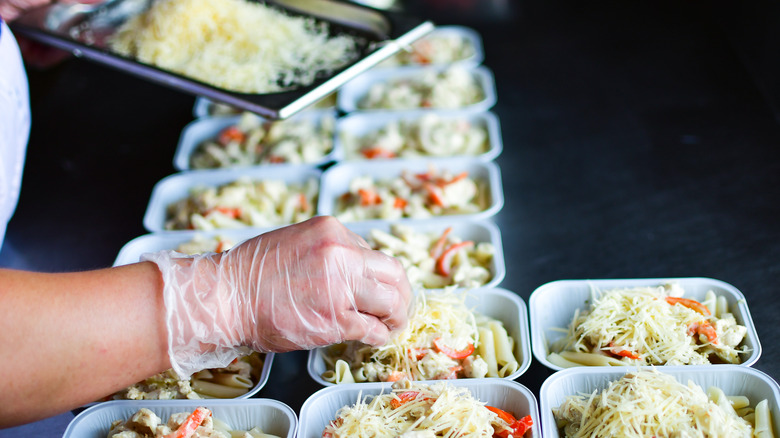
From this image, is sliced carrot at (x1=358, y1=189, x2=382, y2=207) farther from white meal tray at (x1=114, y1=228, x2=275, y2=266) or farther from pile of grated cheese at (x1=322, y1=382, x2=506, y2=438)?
pile of grated cheese at (x1=322, y1=382, x2=506, y2=438)

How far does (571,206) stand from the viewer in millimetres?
2355

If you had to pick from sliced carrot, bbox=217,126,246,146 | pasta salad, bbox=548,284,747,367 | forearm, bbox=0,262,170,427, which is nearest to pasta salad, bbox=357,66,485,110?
sliced carrot, bbox=217,126,246,146

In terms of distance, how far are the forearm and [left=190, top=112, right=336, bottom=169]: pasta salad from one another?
4.15ft

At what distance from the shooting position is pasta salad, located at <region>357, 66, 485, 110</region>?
290 centimetres

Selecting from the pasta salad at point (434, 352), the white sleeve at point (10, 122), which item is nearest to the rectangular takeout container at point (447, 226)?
the pasta salad at point (434, 352)

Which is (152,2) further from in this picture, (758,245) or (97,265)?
(758,245)

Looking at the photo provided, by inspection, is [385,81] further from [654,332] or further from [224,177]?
[654,332]

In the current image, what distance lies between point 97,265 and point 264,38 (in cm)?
107

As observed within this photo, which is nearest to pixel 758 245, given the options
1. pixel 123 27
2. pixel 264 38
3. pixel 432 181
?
pixel 432 181

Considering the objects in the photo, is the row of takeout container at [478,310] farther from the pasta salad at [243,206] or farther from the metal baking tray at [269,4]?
the metal baking tray at [269,4]

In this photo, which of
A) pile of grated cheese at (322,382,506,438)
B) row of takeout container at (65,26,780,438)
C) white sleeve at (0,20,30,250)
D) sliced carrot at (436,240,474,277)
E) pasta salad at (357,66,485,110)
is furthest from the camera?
pasta salad at (357,66,485,110)

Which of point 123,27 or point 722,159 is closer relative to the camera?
point 722,159

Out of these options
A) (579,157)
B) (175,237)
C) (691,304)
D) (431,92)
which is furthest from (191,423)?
(431,92)

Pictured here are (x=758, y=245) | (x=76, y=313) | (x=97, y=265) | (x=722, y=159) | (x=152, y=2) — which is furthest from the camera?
(x=152, y=2)
